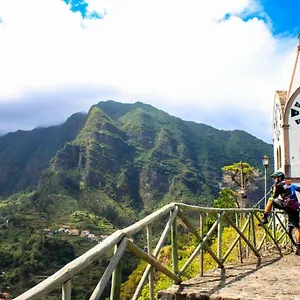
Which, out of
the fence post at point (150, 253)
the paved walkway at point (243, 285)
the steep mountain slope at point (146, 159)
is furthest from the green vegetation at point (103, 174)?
the fence post at point (150, 253)

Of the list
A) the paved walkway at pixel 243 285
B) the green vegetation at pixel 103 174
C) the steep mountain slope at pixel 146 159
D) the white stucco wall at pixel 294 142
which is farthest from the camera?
the steep mountain slope at pixel 146 159

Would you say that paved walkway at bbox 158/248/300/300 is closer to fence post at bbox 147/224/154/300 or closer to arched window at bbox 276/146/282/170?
fence post at bbox 147/224/154/300

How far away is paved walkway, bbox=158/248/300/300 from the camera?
473cm

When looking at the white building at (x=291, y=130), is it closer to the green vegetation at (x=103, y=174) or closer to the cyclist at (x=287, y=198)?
the cyclist at (x=287, y=198)

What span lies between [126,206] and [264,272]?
12792 cm

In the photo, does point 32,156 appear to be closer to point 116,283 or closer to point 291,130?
point 291,130

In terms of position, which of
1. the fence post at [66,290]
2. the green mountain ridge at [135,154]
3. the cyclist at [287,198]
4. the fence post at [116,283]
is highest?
the green mountain ridge at [135,154]

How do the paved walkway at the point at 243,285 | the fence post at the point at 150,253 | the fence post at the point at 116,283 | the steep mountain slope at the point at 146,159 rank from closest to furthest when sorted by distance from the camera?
the fence post at the point at 116,283 → the fence post at the point at 150,253 → the paved walkway at the point at 243,285 → the steep mountain slope at the point at 146,159

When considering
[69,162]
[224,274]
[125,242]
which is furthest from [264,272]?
[69,162]

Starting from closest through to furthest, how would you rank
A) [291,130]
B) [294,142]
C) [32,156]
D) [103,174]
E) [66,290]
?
[66,290] < [294,142] < [291,130] < [103,174] < [32,156]

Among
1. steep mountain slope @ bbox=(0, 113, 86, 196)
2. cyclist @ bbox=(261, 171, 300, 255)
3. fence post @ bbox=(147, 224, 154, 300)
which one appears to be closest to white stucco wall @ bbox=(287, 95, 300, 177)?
cyclist @ bbox=(261, 171, 300, 255)

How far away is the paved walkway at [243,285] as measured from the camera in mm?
4734

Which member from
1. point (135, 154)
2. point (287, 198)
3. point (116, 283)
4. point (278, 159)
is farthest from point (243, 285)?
point (135, 154)

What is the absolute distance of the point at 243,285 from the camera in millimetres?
5516
